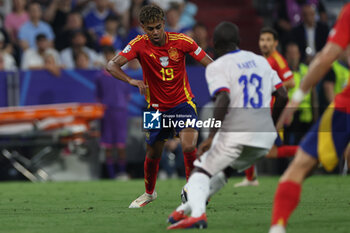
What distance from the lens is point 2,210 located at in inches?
343

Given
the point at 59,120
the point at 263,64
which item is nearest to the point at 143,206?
the point at 263,64

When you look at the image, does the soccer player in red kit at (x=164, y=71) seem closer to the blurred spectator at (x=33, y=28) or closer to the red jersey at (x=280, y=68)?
the red jersey at (x=280, y=68)

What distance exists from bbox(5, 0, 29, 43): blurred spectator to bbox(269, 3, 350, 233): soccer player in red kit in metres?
12.5

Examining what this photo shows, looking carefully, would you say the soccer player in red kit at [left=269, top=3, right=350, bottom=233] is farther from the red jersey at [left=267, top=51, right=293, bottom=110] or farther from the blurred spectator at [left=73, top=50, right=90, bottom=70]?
the blurred spectator at [left=73, top=50, right=90, bottom=70]

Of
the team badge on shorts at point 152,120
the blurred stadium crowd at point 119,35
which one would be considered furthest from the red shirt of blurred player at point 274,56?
the team badge on shorts at point 152,120

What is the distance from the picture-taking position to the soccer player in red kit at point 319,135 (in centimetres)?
529

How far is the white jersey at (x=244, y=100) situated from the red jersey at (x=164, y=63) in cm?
220

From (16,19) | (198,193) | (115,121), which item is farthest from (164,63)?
(16,19)

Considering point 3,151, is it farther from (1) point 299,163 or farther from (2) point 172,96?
(1) point 299,163

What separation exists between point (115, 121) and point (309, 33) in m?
4.97

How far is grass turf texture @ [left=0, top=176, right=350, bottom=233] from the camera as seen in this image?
22.1ft

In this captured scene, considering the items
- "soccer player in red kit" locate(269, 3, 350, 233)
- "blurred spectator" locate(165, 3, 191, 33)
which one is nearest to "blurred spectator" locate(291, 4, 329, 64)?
"blurred spectator" locate(165, 3, 191, 33)

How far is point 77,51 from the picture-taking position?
53.8 ft

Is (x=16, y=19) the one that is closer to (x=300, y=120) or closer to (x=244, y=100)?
(x=300, y=120)
